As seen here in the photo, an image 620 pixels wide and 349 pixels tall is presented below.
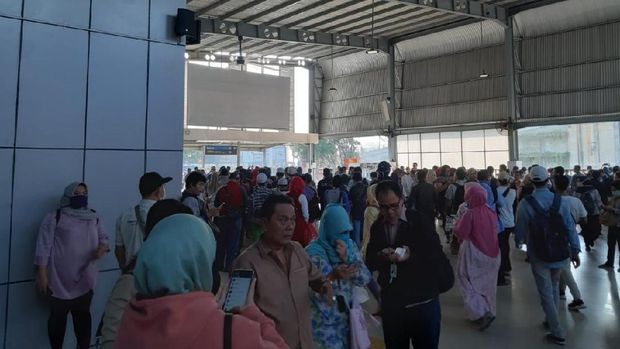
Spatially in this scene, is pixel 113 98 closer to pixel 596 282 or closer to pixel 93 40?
pixel 93 40

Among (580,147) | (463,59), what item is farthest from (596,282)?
(463,59)

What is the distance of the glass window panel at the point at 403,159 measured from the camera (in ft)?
68.6

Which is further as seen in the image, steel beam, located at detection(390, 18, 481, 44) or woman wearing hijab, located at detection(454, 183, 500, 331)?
steel beam, located at detection(390, 18, 481, 44)

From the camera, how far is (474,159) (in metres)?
18.4

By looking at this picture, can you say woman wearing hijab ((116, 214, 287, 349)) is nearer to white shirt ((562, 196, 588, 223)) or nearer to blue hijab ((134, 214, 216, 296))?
blue hijab ((134, 214, 216, 296))

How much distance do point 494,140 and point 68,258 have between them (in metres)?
17.5

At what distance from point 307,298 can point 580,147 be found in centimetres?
1824

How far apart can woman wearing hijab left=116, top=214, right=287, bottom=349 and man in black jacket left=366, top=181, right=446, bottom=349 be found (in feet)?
4.42

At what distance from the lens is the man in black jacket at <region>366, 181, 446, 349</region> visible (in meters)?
2.38

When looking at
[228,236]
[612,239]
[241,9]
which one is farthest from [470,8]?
[228,236]

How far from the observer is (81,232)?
2.99 metres

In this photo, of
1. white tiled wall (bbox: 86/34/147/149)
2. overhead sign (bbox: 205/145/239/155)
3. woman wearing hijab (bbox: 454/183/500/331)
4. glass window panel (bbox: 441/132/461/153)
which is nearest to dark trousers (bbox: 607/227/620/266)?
woman wearing hijab (bbox: 454/183/500/331)

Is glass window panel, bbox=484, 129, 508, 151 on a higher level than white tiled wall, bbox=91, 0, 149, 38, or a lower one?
higher

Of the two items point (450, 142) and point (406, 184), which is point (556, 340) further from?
point (450, 142)
